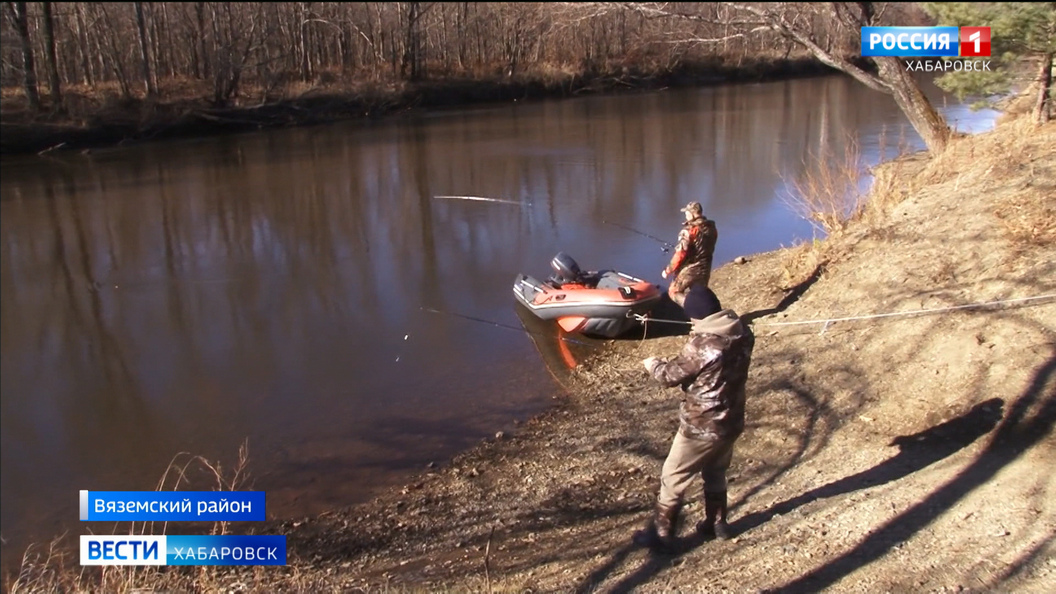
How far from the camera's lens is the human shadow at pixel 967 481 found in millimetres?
3883

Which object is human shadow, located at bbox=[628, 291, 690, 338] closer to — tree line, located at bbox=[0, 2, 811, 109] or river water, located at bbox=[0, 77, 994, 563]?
river water, located at bbox=[0, 77, 994, 563]

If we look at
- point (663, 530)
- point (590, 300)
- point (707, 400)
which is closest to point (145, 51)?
point (590, 300)

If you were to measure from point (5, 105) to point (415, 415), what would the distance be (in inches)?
959

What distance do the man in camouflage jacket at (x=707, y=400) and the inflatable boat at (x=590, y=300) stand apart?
4.58 metres

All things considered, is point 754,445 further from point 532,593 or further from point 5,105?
point 5,105

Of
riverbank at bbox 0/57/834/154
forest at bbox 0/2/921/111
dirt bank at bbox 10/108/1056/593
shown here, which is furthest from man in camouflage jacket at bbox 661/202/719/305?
riverbank at bbox 0/57/834/154

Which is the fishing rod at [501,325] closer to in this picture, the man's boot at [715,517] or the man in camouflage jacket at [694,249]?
the man in camouflage jacket at [694,249]

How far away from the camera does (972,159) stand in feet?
29.8

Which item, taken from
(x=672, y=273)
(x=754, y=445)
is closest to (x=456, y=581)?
(x=754, y=445)

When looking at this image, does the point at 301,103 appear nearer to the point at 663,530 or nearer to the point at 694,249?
the point at 694,249

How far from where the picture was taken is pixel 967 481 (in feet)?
14.6

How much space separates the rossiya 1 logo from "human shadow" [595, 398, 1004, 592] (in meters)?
5.33

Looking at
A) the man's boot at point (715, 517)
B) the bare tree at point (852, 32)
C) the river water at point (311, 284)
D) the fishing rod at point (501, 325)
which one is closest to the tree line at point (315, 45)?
the bare tree at point (852, 32)
